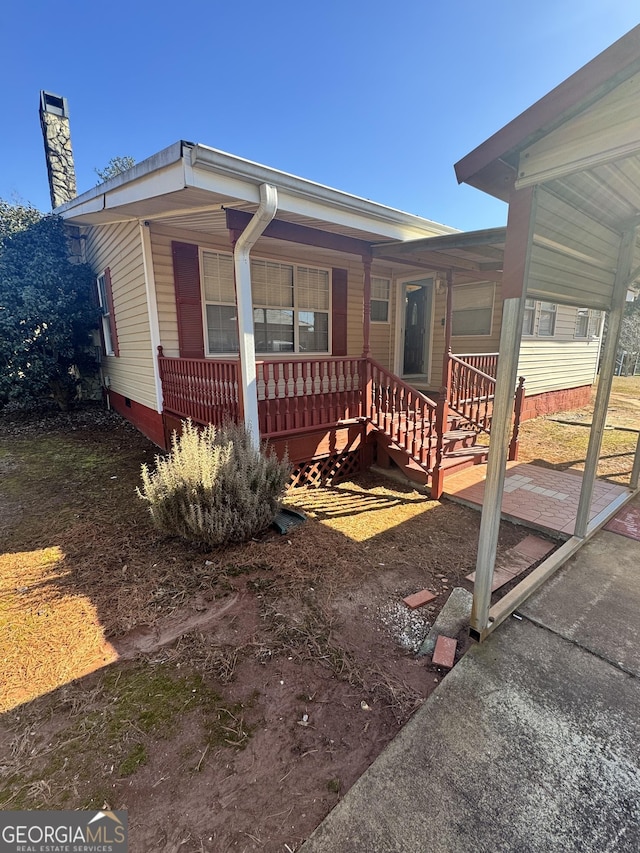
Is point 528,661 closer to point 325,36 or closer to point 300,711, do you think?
point 300,711

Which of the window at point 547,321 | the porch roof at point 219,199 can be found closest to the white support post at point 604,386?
the porch roof at point 219,199

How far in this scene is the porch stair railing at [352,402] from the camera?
4.79m

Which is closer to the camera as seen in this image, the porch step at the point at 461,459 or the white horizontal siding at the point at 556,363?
the porch step at the point at 461,459

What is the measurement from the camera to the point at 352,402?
5555 millimetres

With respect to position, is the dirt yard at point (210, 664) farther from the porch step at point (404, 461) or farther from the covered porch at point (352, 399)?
the covered porch at point (352, 399)

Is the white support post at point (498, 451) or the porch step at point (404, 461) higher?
the white support post at point (498, 451)

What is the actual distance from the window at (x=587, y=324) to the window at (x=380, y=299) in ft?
20.8

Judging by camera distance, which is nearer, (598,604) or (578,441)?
(598,604)

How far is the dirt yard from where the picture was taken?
1.58 m

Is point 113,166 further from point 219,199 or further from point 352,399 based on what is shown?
point 352,399

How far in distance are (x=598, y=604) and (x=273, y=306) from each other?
5.70 meters

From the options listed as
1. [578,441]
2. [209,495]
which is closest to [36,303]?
[209,495]

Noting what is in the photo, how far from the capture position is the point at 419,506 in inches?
185

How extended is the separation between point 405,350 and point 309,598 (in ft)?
25.1
